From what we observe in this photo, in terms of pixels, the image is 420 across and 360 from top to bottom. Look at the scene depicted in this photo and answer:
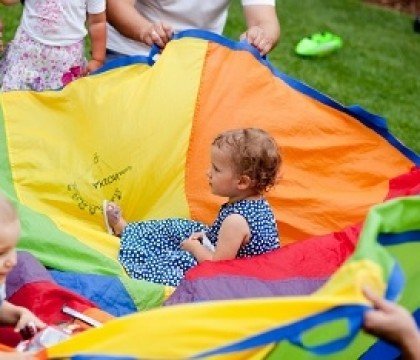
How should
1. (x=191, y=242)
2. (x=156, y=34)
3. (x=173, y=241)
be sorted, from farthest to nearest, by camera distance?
(x=156, y=34)
(x=173, y=241)
(x=191, y=242)

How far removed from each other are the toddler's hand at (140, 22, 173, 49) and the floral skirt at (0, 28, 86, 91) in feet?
0.77

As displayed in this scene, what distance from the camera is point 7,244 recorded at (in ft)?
6.22

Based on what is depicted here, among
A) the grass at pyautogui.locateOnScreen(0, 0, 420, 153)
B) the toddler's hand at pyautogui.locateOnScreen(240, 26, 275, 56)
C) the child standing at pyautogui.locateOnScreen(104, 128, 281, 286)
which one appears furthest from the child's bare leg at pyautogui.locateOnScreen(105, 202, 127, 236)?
the grass at pyautogui.locateOnScreen(0, 0, 420, 153)

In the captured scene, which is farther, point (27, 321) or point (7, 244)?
point (27, 321)

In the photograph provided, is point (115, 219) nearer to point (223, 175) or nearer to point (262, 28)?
point (223, 175)

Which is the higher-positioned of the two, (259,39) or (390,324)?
(390,324)

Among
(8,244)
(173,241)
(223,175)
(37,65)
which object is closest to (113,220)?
(173,241)

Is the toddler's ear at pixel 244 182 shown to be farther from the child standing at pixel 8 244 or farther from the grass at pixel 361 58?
the grass at pixel 361 58

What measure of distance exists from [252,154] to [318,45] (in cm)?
326

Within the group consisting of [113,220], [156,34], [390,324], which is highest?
[390,324]

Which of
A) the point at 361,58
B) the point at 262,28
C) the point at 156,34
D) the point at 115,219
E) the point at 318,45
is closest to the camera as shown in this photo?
the point at 115,219

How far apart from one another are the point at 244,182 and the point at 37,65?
0.96 metres

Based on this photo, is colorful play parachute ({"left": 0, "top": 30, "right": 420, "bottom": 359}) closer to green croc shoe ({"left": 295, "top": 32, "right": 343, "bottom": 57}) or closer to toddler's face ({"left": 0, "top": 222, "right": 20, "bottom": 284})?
toddler's face ({"left": 0, "top": 222, "right": 20, "bottom": 284})

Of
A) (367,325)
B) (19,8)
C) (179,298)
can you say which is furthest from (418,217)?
(19,8)
